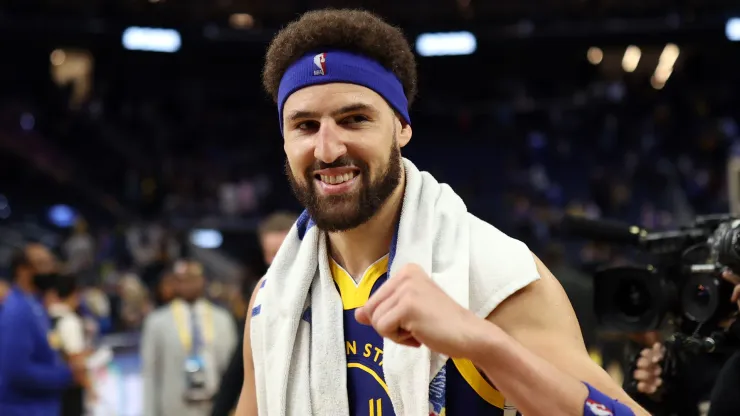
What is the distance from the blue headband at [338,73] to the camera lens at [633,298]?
52.6 inches

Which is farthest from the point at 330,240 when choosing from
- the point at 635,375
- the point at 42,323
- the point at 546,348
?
the point at 42,323

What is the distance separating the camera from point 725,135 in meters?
18.2

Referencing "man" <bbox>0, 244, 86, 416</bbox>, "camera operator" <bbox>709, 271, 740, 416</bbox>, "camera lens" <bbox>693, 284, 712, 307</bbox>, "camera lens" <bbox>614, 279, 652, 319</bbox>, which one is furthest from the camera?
"man" <bbox>0, 244, 86, 416</bbox>

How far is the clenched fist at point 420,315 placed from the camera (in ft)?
5.22

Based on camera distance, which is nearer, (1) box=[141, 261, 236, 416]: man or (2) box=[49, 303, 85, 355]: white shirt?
(1) box=[141, 261, 236, 416]: man

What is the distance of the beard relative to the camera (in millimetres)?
2045

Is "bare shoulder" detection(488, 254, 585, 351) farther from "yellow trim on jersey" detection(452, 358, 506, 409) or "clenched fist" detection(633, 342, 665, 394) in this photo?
"clenched fist" detection(633, 342, 665, 394)

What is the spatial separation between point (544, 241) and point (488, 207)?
134 inches

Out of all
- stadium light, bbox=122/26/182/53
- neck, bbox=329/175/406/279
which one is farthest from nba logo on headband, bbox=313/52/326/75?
stadium light, bbox=122/26/182/53

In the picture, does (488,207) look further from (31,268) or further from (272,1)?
(31,268)

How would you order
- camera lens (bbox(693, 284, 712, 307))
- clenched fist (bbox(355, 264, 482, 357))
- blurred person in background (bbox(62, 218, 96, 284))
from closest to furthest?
clenched fist (bbox(355, 264, 482, 357)), camera lens (bbox(693, 284, 712, 307)), blurred person in background (bbox(62, 218, 96, 284))

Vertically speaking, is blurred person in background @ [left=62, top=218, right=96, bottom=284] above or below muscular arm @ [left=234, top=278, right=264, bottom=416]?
above

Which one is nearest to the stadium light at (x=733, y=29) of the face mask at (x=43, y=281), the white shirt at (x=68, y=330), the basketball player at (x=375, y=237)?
the white shirt at (x=68, y=330)

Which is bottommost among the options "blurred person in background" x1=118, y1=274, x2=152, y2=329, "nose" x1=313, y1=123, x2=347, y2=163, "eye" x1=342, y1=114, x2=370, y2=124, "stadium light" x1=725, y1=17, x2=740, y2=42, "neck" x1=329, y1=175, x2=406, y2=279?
"neck" x1=329, y1=175, x2=406, y2=279
